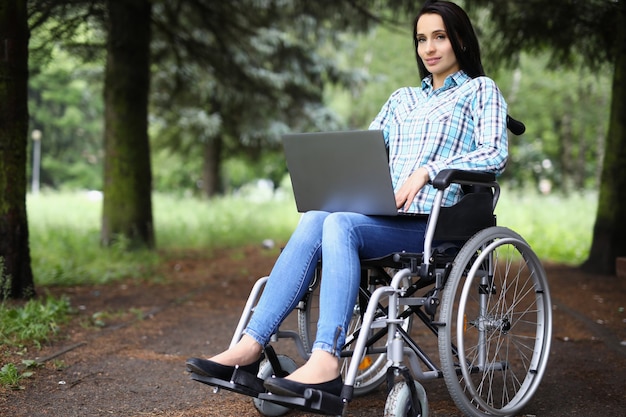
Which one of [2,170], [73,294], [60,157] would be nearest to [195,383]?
[2,170]

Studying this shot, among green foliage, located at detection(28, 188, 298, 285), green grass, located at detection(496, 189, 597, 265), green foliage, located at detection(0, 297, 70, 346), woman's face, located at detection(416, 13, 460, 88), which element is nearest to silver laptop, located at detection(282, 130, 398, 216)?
woman's face, located at detection(416, 13, 460, 88)

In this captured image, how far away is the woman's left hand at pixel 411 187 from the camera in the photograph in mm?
2510

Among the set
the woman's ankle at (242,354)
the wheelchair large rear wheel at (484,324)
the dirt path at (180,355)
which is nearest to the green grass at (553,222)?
the dirt path at (180,355)

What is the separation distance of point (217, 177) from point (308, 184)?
15100mm

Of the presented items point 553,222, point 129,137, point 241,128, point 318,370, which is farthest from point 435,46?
point 241,128

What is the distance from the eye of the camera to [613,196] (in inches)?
271

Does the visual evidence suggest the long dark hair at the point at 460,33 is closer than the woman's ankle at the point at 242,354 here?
No

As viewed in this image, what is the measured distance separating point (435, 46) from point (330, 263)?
0.95 meters

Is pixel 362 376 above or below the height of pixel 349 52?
below

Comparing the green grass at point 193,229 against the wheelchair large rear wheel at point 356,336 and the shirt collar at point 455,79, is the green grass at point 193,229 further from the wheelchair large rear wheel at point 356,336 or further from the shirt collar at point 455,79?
the shirt collar at point 455,79

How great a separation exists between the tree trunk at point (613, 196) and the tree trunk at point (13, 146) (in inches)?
190

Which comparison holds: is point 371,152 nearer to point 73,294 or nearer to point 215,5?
point 73,294

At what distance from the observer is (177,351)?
387cm

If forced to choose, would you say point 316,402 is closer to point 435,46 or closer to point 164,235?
point 435,46
